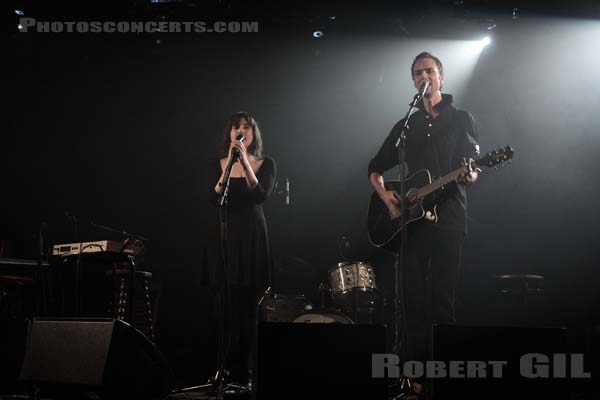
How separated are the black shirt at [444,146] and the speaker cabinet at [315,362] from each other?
4.55ft

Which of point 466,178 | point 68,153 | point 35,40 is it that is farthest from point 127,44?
point 466,178

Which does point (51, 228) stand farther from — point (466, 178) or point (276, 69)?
point (466, 178)

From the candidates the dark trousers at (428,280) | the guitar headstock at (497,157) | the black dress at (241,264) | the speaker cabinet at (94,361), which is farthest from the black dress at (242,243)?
the guitar headstock at (497,157)

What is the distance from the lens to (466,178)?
3502 mm

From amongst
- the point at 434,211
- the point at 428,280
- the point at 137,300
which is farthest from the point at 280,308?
the point at 434,211

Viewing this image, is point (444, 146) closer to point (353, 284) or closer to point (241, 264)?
point (241, 264)

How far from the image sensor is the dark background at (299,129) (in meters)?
5.33

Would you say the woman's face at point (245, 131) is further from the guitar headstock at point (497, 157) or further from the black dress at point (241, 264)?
the guitar headstock at point (497, 157)

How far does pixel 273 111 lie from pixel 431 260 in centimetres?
319

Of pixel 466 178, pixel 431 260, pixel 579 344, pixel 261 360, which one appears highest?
pixel 466 178

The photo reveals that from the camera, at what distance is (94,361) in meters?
2.46

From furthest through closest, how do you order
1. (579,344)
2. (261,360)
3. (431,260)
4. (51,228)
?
(51,228)
(579,344)
(431,260)
(261,360)

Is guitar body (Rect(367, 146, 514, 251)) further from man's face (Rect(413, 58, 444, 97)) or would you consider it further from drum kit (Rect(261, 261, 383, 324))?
drum kit (Rect(261, 261, 383, 324))

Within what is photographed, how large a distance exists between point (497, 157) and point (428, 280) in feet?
2.72
